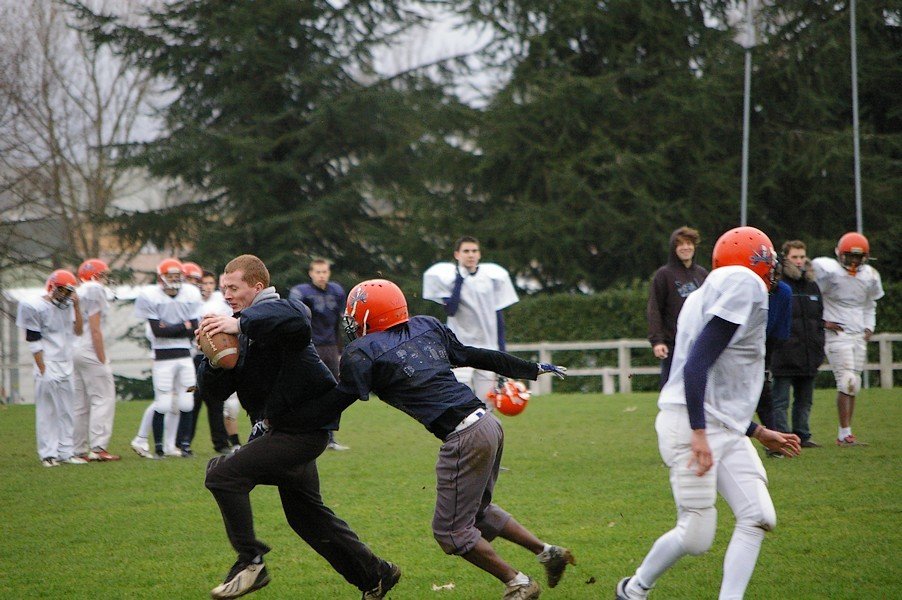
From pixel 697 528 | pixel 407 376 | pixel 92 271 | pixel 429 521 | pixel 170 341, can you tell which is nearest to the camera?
pixel 697 528

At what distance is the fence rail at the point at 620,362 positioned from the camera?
67.1 feet

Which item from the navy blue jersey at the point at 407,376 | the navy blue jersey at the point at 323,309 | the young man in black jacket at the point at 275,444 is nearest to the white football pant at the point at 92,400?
the navy blue jersey at the point at 323,309

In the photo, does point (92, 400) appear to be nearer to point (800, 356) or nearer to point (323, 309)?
point (323, 309)

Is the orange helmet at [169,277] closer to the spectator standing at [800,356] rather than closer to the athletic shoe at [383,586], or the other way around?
the spectator standing at [800,356]

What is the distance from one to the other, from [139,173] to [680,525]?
2986 centimetres

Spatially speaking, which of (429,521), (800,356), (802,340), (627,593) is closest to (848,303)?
(802,340)

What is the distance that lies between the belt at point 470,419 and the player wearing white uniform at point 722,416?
985mm

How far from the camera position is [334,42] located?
31578mm

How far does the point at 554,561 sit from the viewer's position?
5.97 meters

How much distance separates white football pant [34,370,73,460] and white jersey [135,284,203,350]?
1157 mm

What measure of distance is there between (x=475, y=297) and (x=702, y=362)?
6.60m

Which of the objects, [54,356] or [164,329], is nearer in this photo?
[54,356]

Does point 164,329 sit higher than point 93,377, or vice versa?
point 164,329

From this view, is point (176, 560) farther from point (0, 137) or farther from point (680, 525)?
point (0, 137)
